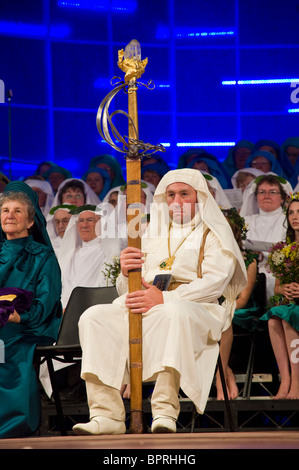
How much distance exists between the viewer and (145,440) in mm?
3561

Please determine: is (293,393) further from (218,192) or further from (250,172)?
(250,172)

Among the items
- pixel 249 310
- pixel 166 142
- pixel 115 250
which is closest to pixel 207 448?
pixel 249 310

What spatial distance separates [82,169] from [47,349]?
3291 mm

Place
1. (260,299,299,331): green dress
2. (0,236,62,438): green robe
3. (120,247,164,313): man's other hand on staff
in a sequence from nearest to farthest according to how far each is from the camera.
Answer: (120,247,164,313): man's other hand on staff → (0,236,62,438): green robe → (260,299,299,331): green dress

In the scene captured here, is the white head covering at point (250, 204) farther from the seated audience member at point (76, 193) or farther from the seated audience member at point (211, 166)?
the seated audience member at point (76, 193)

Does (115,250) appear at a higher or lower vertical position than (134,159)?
lower

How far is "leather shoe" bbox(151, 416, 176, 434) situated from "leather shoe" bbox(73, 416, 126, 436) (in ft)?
0.81

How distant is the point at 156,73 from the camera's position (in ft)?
25.4

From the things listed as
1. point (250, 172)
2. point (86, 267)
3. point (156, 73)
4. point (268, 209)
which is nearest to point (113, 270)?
point (86, 267)

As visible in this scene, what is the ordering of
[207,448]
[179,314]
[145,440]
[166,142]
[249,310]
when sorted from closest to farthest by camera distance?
[207,448]
[145,440]
[179,314]
[249,310]
[166,142]

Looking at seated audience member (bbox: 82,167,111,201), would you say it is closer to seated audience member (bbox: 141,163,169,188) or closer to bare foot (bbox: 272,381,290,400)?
seated audience member (bbox: 141,163,169,188)

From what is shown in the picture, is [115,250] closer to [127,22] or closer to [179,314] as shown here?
[127,22]

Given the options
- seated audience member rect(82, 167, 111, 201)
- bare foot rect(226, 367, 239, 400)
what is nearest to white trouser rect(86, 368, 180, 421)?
bare foot rect(226, 367, 239, 400)

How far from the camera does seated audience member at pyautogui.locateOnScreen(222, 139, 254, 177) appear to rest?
7387mm
